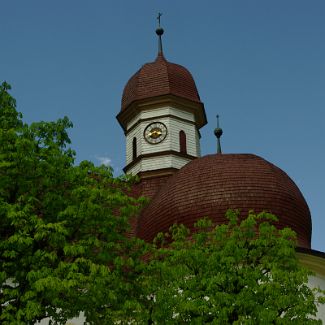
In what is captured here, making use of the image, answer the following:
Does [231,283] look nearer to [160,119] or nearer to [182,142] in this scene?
[182,142]

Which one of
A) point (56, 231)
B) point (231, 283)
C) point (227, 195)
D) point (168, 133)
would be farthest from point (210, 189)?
point (56, 231)

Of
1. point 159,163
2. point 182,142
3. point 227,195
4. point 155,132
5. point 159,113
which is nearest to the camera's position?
point 227,195

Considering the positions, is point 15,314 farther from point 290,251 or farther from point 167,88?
point 167,88

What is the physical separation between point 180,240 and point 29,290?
5.17 meters

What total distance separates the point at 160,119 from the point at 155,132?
0.77 metres

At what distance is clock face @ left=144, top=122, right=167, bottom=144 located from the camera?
30266mm

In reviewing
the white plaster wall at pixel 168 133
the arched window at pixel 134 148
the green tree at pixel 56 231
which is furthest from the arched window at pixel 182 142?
the green tree at pixel 56 231

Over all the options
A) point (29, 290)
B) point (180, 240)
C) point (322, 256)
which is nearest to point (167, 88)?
point (322, 256)

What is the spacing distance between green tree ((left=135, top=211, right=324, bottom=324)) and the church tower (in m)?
14.0

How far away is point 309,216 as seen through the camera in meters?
22.5

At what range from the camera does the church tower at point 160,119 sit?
29.7 metres

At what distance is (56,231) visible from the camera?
39.0 ft

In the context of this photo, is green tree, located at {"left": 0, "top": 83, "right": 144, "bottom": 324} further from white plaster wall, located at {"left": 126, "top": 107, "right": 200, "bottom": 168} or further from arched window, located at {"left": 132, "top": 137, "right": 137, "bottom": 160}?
arched window, located at {"left": 132, "top": 137, "right": 137, "bottom": 160}

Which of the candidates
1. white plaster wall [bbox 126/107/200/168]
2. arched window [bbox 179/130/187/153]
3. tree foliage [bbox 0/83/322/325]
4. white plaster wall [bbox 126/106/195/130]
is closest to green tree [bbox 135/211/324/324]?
tree foliage [bbox 0/83/322/325]
